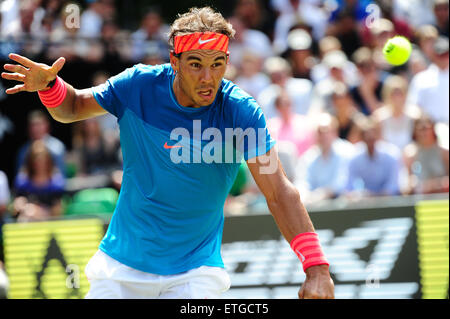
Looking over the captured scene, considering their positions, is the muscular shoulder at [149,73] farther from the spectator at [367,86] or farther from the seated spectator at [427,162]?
the spectator at [367,86]

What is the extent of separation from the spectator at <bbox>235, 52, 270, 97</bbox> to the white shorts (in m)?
6.17

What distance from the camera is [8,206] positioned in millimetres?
8773

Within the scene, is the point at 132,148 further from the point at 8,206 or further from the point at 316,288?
the point at 8,206

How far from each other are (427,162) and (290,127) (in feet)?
5.87

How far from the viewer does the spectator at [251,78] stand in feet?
32.7

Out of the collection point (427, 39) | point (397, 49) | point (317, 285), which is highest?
point (427, 39)

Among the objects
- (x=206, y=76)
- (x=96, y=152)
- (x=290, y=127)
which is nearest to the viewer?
(x=206, y=76)

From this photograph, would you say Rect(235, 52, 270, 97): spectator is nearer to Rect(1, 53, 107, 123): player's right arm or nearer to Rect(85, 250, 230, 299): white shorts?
Rect(1, 53, 107, 123): player's right arm

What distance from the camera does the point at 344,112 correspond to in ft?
29.9

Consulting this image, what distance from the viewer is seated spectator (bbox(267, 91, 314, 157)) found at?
8.92 metres

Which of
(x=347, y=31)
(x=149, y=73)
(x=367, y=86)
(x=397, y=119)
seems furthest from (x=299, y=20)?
(x=149, y=73)

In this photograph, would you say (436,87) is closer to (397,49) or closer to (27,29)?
(397,49)

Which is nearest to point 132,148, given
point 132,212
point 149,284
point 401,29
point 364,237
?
point 132,212

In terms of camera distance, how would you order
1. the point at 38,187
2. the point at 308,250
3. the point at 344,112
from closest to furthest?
1. the point at 308,250
2. the point at 38,187
3. the point at 344,112
